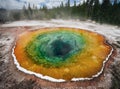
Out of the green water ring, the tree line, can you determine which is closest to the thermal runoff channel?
the green water ring

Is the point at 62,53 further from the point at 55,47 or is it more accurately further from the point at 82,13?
the point at 82,13

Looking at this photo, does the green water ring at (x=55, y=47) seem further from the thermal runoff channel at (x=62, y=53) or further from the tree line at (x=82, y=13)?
the tree line at (x=82, y=13)

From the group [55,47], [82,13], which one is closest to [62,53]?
[55,47]

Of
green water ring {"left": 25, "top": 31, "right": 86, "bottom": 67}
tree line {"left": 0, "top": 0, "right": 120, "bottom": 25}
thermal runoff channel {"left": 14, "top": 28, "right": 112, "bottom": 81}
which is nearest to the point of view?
thermal runoff channel {"left": 14, "top": 28, "right": 112, "bottom": 81}

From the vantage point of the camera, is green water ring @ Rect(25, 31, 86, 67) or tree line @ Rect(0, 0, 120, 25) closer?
green water ring @ Rect(25, 31, 86, 67)

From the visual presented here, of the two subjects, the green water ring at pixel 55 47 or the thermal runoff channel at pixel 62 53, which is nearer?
the thermal runoff channel at pixel 62 53

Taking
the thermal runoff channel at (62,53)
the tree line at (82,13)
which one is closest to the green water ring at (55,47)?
the thermal runoff channel at (62,53)

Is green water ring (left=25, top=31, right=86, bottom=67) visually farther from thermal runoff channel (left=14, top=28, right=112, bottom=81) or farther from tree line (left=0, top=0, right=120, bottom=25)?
tree line (left=0, top=0, right=120, bottom=25)

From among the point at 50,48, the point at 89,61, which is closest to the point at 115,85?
the point at 89,61
